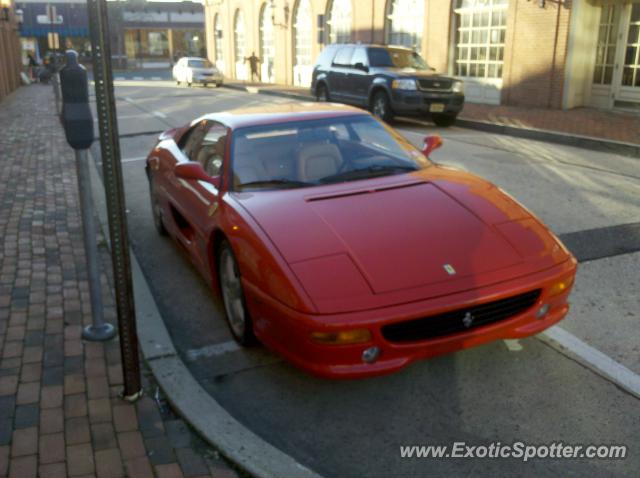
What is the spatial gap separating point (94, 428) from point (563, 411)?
231cm

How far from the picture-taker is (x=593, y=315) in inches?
175

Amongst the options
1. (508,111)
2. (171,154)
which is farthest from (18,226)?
(508,111)

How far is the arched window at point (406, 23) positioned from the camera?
2273 centimetres

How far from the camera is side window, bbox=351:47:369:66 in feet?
53.1

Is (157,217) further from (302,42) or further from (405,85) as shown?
(302,42)

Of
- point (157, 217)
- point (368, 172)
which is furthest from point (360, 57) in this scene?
point (368, 172)

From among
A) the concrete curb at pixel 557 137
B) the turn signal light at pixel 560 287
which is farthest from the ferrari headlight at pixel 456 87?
the turn signal light at pixel 560 287

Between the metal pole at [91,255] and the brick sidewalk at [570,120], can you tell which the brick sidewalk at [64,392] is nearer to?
the metal pole at [91,255]

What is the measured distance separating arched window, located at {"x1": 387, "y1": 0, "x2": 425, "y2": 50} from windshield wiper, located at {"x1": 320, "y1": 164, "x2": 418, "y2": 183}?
19.3 meters

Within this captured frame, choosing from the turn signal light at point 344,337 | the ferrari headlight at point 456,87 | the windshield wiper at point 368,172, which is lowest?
the turn signal light at point 344,337

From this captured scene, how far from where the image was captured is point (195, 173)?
4531 millimetres

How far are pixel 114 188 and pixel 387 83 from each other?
1258 cm

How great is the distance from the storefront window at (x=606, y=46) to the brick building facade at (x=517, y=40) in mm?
25

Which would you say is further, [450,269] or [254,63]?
[254,63]
